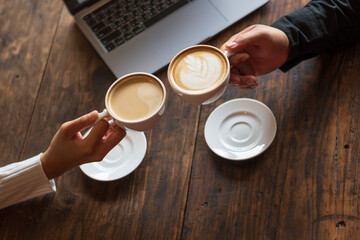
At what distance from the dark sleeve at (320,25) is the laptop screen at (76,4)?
0.58m

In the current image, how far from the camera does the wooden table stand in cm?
99

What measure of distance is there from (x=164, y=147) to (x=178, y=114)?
108 mm

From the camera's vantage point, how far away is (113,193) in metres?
1.07

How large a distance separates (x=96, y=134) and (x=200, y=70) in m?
0.29

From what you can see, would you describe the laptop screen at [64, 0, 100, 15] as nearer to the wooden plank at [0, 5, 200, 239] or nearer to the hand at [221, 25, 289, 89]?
the wooden plank at [0, 5, 200, 239]

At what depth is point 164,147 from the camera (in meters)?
1.10

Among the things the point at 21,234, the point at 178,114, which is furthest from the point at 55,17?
the point at 21,234

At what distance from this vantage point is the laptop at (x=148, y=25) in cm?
118

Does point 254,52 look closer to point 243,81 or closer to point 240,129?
point 243,81

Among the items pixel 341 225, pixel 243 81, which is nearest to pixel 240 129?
pixel 243 81

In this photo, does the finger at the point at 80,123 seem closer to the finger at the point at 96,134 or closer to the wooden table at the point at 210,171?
the finger at the point at 96,134

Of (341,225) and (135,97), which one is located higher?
(135,97)

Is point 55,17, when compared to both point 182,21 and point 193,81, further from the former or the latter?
point 193,81

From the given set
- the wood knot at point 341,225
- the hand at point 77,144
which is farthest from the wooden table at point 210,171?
the hand at point 77,144
